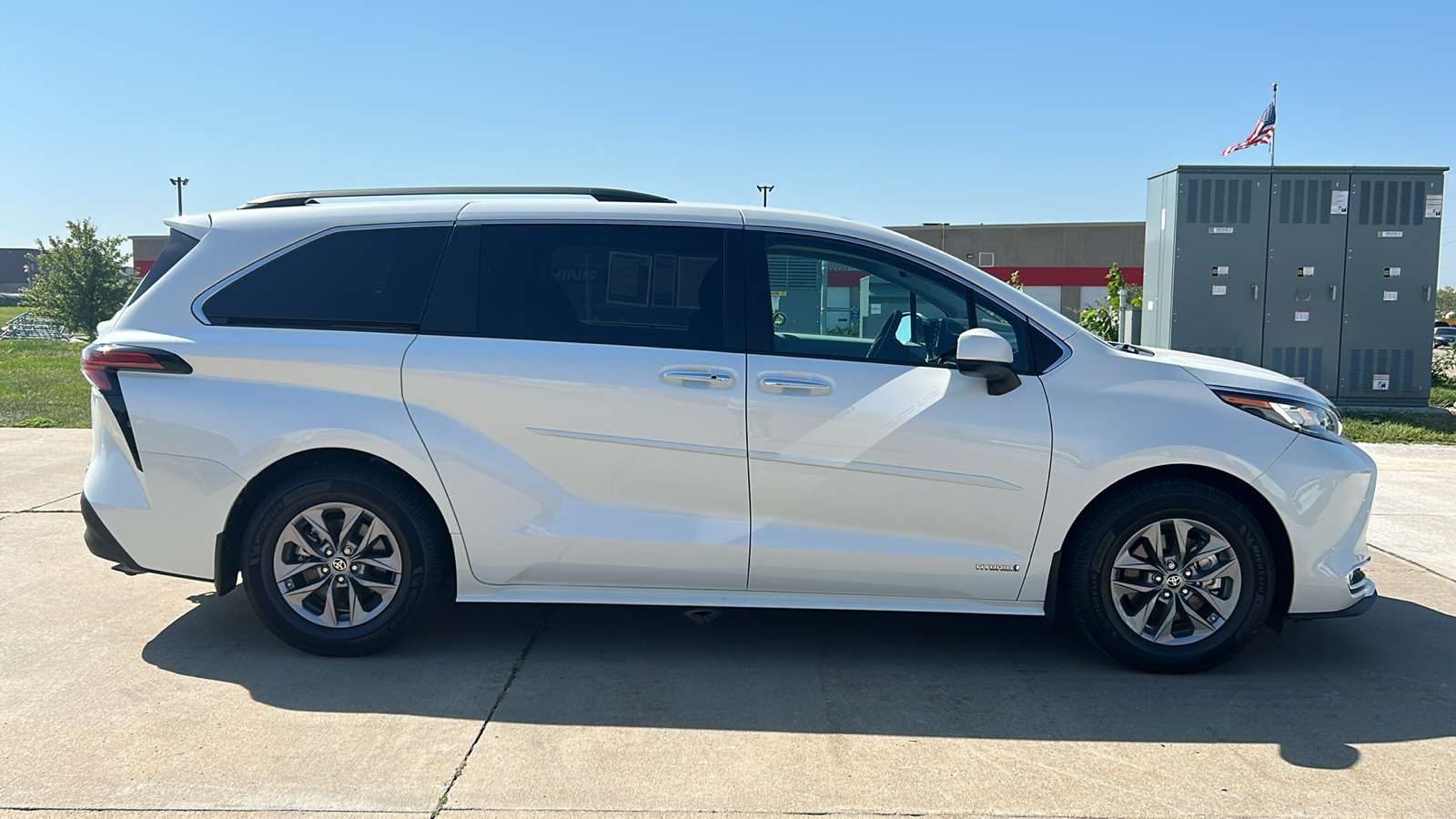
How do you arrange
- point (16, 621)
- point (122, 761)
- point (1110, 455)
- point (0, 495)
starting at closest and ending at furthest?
point (122, 761)
point (1110, 455)
point (16, 621)
point (0, 495)

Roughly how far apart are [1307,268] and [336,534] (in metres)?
11.7

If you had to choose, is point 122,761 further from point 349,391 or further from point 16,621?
point 16,621

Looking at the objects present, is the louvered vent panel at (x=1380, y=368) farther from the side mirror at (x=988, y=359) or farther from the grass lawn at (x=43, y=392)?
the grass lawn at (x=43, y=392)

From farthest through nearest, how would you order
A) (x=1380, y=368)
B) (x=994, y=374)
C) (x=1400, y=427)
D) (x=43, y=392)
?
1. (x=43, y=392)
2. (x=1380, y=368)
3. (x=1400, y=427)
4. (x=994, y=374)

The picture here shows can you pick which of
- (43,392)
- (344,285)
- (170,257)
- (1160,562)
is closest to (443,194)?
(344,285)

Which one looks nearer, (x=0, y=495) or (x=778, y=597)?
(x=778, y=597)

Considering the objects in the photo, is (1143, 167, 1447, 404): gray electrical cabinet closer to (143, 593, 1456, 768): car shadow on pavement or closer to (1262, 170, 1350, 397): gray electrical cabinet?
(1262, 170, 1350, 397): gray electrical cabinet

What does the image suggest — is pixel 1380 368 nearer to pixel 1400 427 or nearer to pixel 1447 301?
pixel 1400 427

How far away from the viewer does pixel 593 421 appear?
4164 mm

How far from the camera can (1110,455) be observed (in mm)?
4129

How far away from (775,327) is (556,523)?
45.5 inches

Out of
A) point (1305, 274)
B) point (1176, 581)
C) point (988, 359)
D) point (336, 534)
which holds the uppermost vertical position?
point (1305, 274)

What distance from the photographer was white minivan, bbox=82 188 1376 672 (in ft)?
13.6

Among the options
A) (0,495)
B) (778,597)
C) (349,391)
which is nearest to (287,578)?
(349,391)
